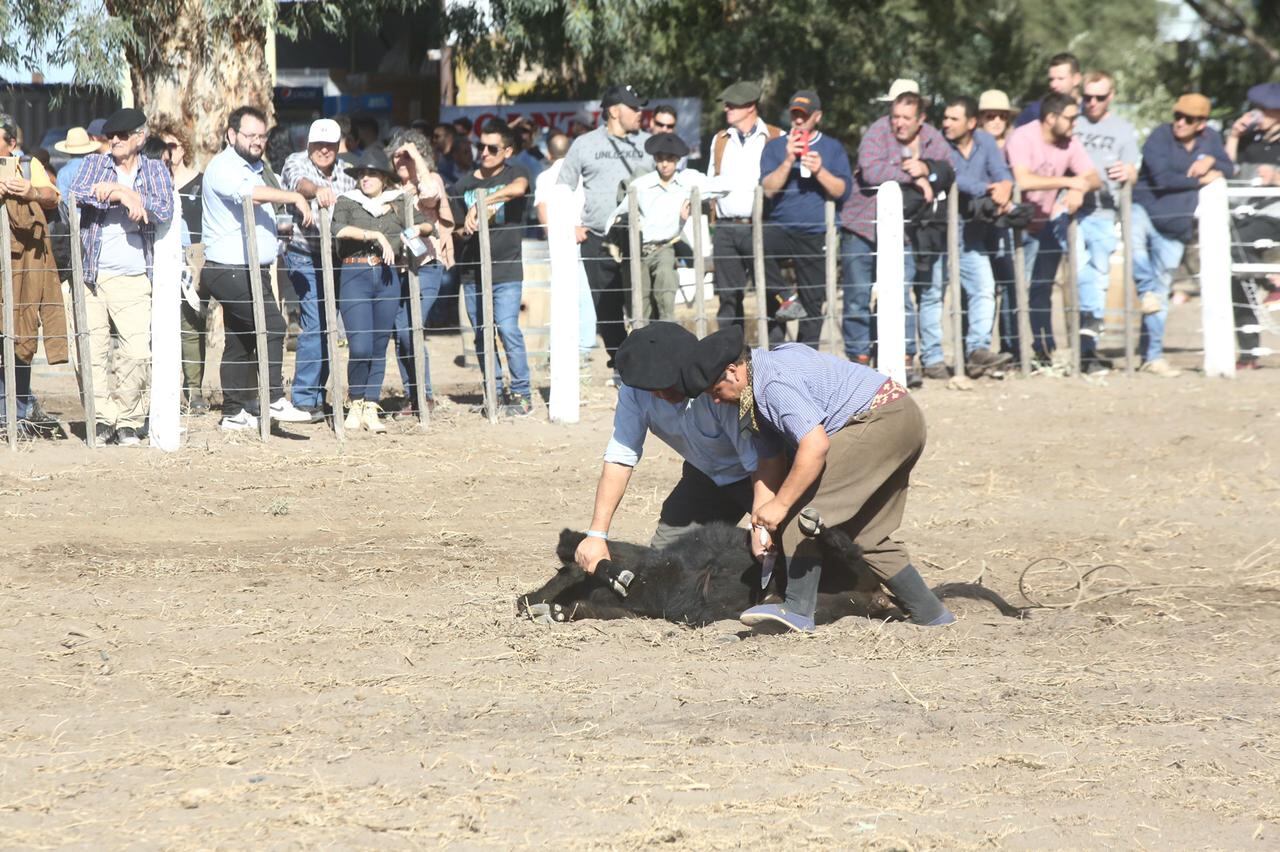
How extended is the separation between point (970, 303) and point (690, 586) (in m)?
6.45

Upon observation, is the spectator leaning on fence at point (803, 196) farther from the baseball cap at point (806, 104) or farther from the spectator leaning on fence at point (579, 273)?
the spectator leaning on fence at point (579, 273)

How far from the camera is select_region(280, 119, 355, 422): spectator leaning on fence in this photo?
10.1m

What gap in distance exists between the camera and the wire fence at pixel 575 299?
31.5 feet

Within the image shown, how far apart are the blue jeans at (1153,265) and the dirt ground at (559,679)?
3.07m

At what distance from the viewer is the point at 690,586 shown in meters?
6.09

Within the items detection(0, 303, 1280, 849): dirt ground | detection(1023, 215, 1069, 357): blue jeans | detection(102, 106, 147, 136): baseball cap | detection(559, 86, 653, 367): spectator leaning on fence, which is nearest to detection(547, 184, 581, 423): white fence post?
detection(559, 86, 653, 367): spectator leaning on fence

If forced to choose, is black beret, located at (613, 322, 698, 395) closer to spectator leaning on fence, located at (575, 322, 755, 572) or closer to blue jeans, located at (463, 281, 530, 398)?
spectator leaning on fence, located at (575, 322, 755, 572)

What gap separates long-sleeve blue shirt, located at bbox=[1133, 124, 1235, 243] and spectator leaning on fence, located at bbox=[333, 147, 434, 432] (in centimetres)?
574

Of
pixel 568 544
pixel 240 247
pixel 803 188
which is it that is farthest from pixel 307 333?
pixel 568 544

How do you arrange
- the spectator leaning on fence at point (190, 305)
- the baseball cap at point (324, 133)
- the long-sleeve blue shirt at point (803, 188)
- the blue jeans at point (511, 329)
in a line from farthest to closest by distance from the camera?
the long-sleeve blue shirt at point (803, 188), the blue jeans at point (511, 329), the spectator leaning on fence at point (190, 305), the baseball cap at point (324, 133)

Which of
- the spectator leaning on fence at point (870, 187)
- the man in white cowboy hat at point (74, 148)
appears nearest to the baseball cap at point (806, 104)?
the spectator leaning on fence at point (870, 187)

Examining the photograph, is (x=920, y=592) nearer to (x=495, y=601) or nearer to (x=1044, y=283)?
(x=495, y=601)

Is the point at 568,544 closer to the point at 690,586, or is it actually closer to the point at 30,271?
the point at 690,586

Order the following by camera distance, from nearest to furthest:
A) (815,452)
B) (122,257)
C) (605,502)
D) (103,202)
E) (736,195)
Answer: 1. (815,452)
2. (605,502)
3. (103,202)
4. (122,257)
5. (736,195)
